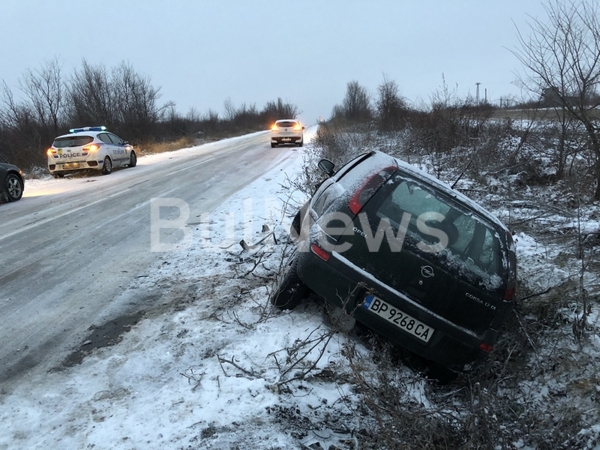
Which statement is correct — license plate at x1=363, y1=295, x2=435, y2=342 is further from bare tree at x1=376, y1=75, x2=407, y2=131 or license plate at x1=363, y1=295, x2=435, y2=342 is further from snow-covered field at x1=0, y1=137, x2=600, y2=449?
bare tree at x1=376, y1=75, x2=407, y2=131

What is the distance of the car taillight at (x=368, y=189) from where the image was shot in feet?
11.1

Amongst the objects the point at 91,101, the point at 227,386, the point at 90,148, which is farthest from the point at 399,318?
the point at 91,101

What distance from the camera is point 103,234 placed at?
6.82m

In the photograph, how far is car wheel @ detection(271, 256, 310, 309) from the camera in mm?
3809

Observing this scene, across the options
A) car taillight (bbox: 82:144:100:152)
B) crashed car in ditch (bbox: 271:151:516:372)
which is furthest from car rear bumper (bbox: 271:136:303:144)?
crashed car in ditch (bbox: 271:151:516:372)

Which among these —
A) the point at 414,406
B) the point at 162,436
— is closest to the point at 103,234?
the point at 162,436

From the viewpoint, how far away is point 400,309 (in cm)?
324

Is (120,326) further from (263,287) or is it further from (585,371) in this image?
(585,371)

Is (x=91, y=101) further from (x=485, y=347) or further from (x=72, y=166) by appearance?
(x=485, y=347)

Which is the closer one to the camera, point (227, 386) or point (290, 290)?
point (227, 386)

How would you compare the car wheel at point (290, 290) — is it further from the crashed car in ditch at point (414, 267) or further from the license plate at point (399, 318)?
the license plate at point (399, 318)

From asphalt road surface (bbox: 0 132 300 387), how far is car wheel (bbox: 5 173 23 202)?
203 millimetres

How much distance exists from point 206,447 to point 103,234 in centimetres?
534

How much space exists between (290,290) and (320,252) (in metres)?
0.62
